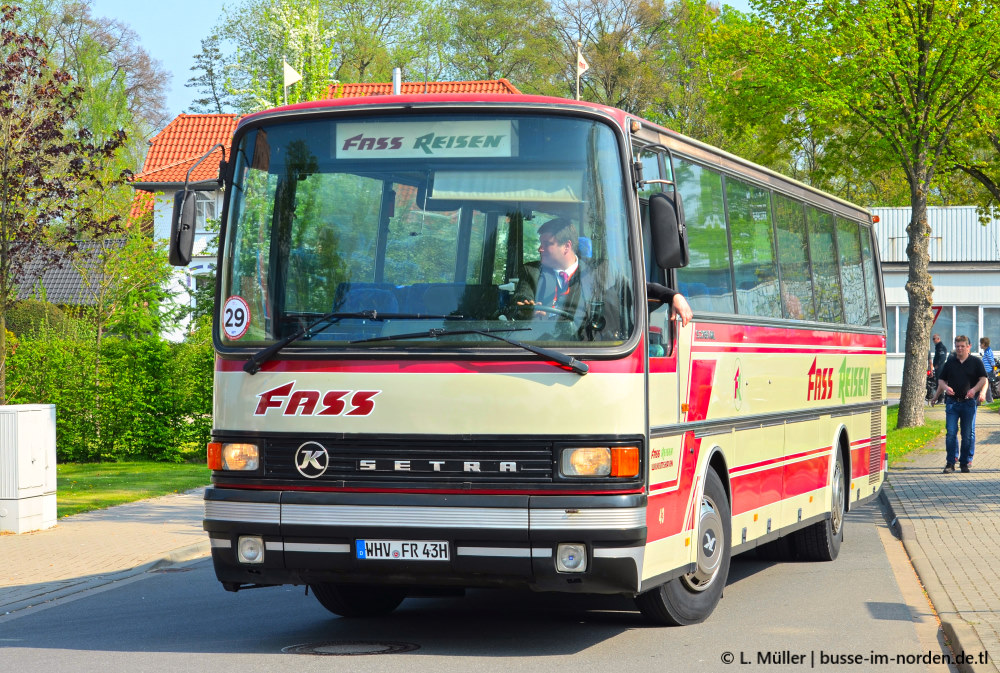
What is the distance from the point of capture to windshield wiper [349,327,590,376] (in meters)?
7.25

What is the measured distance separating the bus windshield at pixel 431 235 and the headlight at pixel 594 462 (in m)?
0.56

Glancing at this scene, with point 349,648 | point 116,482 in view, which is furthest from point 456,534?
point 116,482

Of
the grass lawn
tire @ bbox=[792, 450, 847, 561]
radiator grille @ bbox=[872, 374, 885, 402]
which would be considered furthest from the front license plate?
the grass lawn

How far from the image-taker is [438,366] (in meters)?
7.42

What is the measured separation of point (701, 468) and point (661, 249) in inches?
72.2

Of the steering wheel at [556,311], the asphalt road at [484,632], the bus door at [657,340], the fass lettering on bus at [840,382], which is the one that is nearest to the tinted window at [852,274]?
the fass lettering on bus at [840,382]

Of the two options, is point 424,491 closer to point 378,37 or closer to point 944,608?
point 944,608

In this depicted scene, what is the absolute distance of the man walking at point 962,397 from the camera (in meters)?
19.8

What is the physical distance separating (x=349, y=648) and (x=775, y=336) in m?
4.28

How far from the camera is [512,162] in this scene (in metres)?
7.63

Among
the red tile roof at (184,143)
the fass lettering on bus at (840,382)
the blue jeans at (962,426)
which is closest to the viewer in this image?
the fass lettering on bus at (840,382)

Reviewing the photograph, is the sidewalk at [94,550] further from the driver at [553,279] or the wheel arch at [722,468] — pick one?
the wheel arch at [722,468]

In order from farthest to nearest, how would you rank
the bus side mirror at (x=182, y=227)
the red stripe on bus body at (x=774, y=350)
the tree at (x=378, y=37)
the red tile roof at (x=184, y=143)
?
the tree at (x=378, y=37)
the red tile roof at (x=184, y=143)
the red stripe on bus body at (x=774, y=350)
the bus side mirror at (x=182, y=227)

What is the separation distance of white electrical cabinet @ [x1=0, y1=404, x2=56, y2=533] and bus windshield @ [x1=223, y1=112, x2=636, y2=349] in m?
6.92
